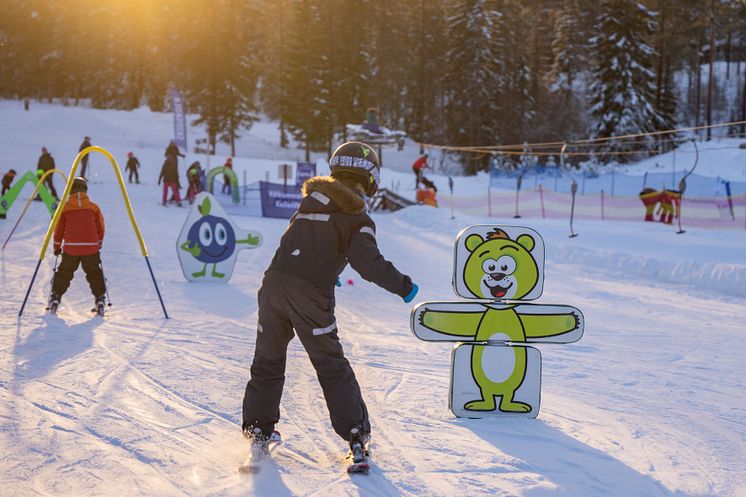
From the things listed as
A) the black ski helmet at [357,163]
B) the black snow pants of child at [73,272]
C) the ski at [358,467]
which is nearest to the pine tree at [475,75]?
the black snow pants of child at [73,272]

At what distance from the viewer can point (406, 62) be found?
60219 mm

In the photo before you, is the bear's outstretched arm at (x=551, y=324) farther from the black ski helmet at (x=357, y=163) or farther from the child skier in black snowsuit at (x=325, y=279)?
the black ski helmet at (x=357, y=163)

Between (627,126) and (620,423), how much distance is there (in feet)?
126

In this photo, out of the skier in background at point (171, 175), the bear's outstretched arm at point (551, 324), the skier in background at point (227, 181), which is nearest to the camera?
the bear's outstretched arm at point (551, 324)

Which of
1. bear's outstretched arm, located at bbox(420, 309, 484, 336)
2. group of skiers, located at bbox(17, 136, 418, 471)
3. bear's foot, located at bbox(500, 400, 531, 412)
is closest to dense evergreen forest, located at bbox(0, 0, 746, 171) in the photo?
bear's foot, located at bbox(500, 400, 531, 412)

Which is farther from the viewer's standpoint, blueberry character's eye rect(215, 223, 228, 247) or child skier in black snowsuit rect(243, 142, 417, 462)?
blueberry character's eye rect(215, 223, 228, 247)

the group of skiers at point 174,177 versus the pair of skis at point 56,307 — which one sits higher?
the group of skiers at point 174,177

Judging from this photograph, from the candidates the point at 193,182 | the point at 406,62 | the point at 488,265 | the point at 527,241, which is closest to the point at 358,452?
the point at 488,265

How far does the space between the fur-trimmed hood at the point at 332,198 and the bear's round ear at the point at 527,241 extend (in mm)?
1301

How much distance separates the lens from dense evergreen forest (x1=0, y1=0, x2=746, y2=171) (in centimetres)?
4422

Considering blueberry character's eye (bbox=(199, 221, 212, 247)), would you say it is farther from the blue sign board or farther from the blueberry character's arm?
the blue sign board

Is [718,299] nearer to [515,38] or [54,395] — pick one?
[54,395]

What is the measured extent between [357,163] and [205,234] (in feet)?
24.0

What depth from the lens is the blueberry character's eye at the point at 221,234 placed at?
10828 millimetres
